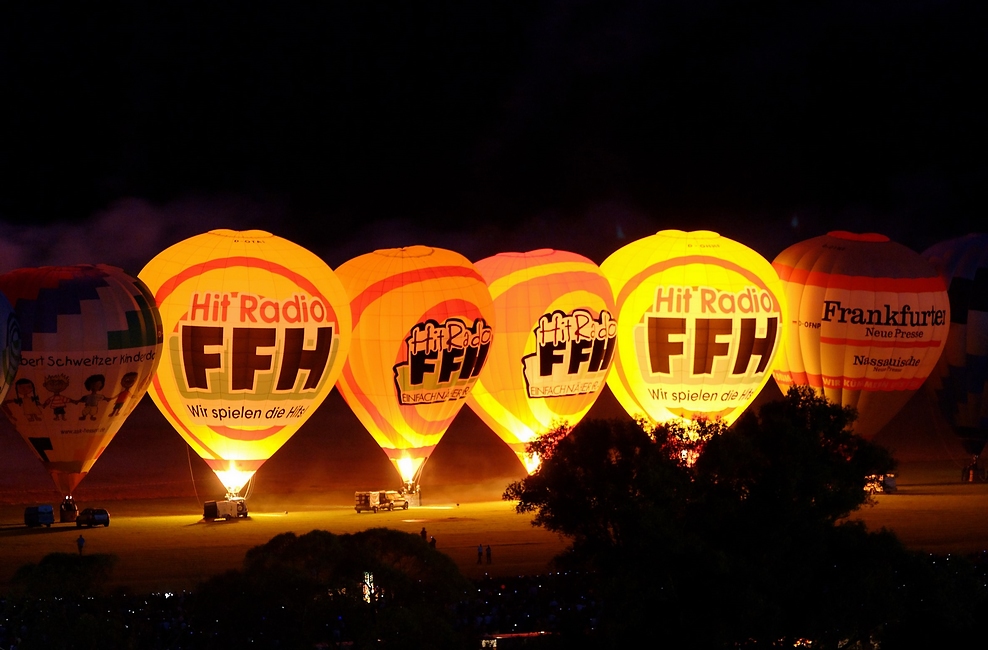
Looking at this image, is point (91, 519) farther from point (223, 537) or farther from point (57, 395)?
point (223, 537)

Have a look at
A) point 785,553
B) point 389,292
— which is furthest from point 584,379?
point 785,553

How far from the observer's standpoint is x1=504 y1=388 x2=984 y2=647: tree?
18.4 meters

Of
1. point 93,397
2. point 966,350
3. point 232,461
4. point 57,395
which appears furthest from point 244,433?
point 966,350

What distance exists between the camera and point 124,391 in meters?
27.8

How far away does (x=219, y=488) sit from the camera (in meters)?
33.9

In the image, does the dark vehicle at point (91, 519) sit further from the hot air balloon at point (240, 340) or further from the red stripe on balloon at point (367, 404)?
the red stripe on balloon at point (367, 404)

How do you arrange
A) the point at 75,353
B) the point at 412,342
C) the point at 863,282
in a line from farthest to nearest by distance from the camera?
the point at 863,282, the point at 412,342, the point at 75,353

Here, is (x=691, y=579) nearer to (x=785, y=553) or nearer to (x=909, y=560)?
(x=785, y=553)

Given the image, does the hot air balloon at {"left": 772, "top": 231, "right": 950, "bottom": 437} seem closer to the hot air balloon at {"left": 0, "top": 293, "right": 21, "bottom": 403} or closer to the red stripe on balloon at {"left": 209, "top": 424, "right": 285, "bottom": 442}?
the red stripe on balloon at {"left": 209, "top": 424, "right": 285, "bottom": 442}

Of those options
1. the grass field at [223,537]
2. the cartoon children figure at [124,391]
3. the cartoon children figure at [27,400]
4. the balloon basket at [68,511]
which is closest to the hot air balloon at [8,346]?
the cartoon children figure at [27,400]

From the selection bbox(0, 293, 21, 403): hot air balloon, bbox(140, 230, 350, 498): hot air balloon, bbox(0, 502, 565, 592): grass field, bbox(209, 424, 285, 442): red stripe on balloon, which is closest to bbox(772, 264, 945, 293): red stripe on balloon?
bbox(0, 502, 565, 592): grass field

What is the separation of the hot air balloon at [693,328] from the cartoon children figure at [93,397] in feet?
29.1

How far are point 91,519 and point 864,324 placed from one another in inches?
515

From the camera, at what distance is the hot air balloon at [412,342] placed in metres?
29.7
